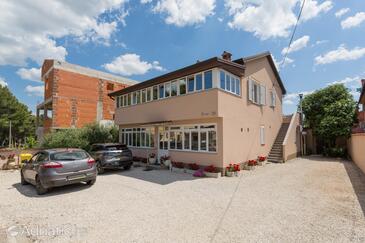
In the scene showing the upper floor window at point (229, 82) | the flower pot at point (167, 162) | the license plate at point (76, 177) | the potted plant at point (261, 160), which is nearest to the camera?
the license plate at point (76, 177)

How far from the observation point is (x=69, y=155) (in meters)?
8.37

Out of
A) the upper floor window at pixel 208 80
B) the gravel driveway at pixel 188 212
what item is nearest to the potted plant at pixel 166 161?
the gravel driveway at pixel 188 212

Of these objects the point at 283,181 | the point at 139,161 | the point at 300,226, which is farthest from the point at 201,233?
the point at 139,161

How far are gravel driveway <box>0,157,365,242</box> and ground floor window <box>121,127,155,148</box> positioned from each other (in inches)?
267

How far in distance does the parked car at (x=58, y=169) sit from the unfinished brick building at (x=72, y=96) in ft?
54.0

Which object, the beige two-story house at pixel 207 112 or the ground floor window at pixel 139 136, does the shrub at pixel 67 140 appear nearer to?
the ground floor window at pixel 139 136

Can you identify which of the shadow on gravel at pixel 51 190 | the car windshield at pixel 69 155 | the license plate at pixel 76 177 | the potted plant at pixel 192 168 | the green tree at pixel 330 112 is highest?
the green tree at pixel 330 112

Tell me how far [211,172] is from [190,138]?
106 inches

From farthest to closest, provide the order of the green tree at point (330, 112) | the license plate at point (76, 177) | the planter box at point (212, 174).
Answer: the green tree at point (330, 112) < the planter box at point (212, 174) < the license plate at point (76, 177)

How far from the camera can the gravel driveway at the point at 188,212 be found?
4.54 m

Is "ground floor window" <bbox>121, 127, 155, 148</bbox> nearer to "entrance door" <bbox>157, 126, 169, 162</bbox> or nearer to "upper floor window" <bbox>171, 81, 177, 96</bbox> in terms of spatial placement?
"entrance door" <bbox>157, 126, 169, 162</bbox>

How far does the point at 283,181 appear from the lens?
973cm

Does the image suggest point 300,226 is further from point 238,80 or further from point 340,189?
point 238,80

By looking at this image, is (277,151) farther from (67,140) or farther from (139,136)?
(67,140)
